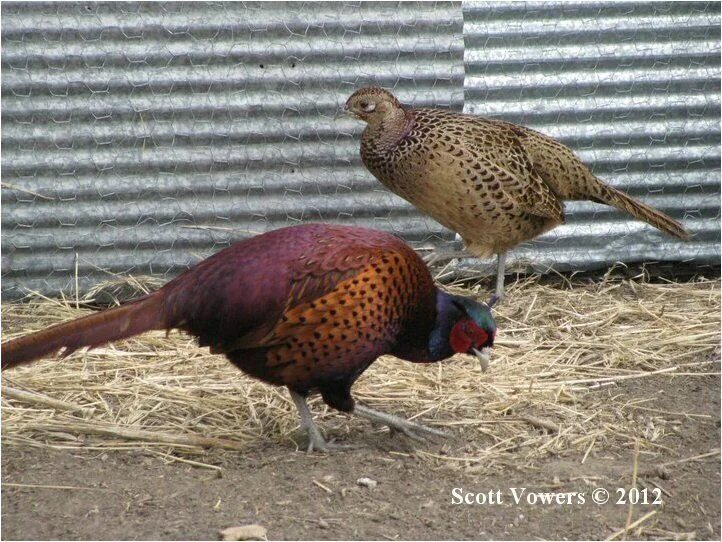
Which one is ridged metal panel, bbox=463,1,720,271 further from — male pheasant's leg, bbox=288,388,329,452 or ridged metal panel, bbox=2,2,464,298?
male pheasant's leg, bbox=288,388,329,452

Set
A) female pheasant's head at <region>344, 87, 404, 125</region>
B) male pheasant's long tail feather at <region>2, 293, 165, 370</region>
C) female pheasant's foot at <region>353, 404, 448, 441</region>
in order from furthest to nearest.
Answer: female pheasant's head at <region>344, 87, 404, 125</region>
female pheasant's foot at <region>353, 404, 448, 441</region>
male pheasant's long tail feather at <region>2, 293, 165, 370</region>

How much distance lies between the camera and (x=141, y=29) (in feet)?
14.3

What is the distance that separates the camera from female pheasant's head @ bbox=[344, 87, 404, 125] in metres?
4.16

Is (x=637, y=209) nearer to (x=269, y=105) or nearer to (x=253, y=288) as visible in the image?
(x=269, y=105)

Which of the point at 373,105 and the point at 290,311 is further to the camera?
the point at 373,105

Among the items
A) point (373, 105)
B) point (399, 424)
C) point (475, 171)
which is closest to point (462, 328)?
point (399, 424)

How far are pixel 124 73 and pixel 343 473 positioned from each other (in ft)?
7.58

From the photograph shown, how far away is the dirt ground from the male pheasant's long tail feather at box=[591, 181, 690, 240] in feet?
4.51

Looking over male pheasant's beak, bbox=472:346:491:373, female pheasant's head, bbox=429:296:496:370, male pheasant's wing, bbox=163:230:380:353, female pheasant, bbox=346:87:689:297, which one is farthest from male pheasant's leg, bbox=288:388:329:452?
female pheasant, bbox=346:87:689:297

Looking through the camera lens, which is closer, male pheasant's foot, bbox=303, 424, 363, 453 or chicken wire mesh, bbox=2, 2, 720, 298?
male pheasant's foot, bbox=303, 424, 363, 453

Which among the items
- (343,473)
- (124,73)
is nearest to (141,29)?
(124,73)

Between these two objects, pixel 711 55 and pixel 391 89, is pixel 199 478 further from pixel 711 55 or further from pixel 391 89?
pixel 711 55

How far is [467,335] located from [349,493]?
64cm

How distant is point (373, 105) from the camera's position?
164 inches
